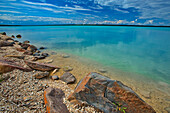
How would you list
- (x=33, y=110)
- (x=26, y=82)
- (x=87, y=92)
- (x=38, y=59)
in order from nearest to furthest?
(x=33, y=110) < (x=87, y=92) < (x=26, y=82) < (x=38, y=59)

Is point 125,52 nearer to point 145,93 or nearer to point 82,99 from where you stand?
point 145,93

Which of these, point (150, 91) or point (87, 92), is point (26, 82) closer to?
point (87, 92)

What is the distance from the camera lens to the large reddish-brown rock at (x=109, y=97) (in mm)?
4035

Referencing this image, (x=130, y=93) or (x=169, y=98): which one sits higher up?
(x=130, y=93)

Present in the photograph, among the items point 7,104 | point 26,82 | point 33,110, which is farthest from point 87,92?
point 26,82

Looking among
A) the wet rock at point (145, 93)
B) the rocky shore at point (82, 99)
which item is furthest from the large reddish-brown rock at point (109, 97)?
the wet rock at point (145, 93)

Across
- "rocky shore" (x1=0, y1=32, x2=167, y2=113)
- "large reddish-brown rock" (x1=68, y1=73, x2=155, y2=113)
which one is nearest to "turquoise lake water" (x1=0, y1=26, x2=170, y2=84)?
"large reddish-brown rock" (x1=68, y1=73, x2=155, y2=113)

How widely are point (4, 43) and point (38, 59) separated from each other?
1094cm

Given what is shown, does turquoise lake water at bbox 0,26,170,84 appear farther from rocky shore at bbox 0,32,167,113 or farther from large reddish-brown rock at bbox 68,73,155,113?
rocky shore at bbox 0,32,167,113

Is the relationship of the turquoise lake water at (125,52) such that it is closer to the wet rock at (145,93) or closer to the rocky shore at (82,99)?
the wet rock at (145,93)

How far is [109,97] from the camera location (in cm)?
431

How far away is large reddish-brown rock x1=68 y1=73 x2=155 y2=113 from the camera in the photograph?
4035 mm

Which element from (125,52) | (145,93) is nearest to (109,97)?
(145,93)

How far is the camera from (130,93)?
408 cm
